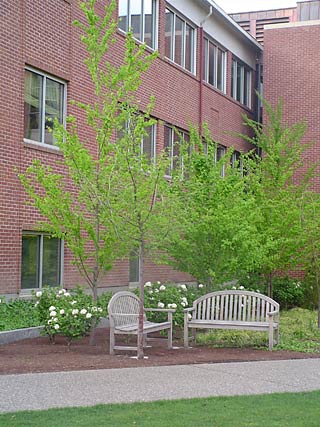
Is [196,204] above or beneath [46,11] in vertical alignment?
beneath

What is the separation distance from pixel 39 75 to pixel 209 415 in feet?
36.1

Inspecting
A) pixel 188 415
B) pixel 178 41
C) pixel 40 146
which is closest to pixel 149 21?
pixel 178 41

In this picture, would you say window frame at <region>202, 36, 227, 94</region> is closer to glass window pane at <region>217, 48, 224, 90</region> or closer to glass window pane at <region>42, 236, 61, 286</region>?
glass window pane at <region>217, 48, 224, 90</region>

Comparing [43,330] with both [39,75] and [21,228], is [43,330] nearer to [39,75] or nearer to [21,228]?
[21,228]

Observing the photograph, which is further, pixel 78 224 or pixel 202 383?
pixel 78 224

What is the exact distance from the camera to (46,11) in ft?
56.5

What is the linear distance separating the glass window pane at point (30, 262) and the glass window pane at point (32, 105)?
217 cm

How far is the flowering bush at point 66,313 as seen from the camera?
1294 centimetres

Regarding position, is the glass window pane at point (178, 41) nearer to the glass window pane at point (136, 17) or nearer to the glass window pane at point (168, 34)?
the glass window pane at point (168, 34)

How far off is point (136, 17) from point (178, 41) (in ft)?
11.5

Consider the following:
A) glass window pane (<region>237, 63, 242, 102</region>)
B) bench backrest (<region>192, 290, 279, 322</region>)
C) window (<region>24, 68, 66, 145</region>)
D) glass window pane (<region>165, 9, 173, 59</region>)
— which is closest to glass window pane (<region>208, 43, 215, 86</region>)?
glass window pane (<region>237, 63, 242, 102</region>)

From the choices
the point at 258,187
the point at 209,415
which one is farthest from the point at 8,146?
the point at 209,415

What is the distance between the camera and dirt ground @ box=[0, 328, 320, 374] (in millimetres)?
11125

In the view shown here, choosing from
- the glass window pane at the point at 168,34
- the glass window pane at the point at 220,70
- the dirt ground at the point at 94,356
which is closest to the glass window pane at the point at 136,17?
the glass window pane at the point at 168,34
